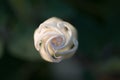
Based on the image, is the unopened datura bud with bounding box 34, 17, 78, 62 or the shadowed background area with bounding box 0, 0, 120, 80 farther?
the shadowed background area with bounding box 0, 0, 120, 80

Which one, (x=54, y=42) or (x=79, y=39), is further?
(x=79, y=39)

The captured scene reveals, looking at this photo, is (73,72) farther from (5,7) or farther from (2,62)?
(5,7)

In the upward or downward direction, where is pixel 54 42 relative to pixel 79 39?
downward

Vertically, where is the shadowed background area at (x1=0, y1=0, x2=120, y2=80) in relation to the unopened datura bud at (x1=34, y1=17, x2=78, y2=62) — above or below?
above

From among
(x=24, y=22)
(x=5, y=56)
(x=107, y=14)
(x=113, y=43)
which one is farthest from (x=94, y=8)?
(x=5, y=56)
